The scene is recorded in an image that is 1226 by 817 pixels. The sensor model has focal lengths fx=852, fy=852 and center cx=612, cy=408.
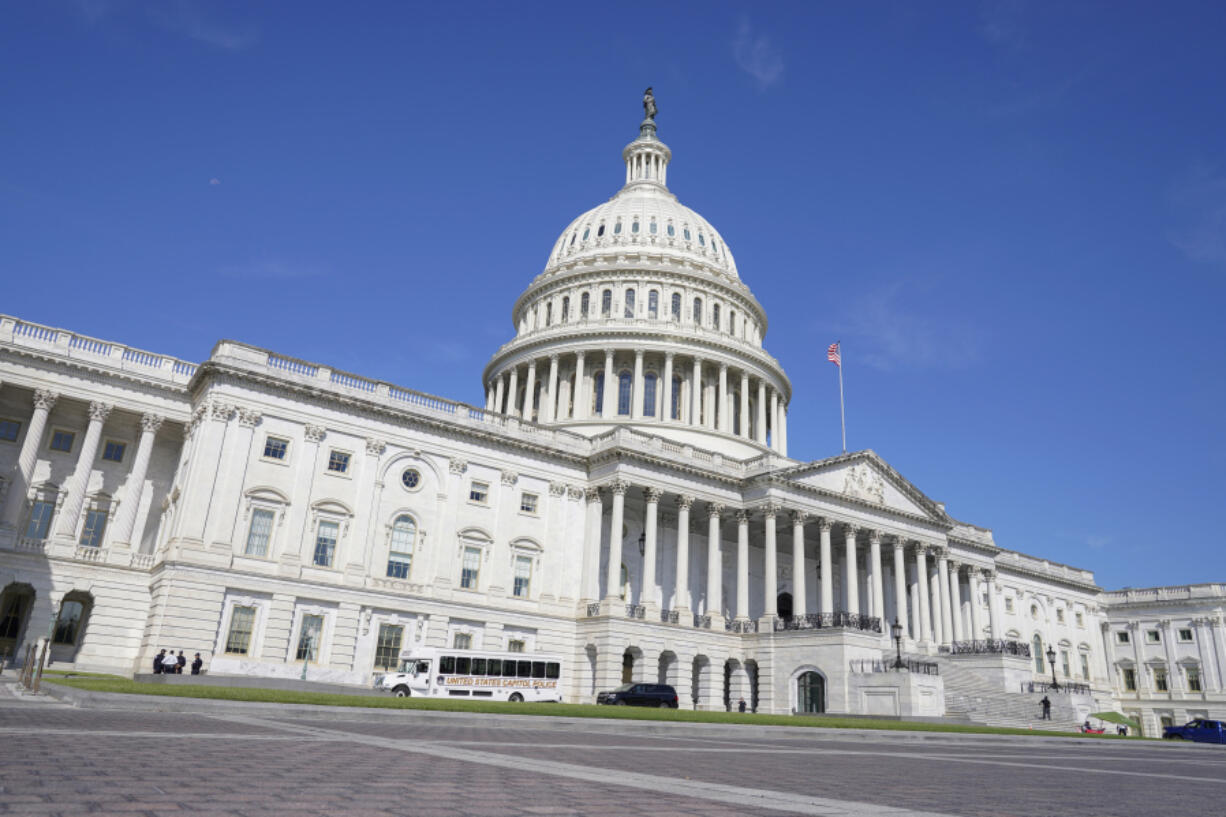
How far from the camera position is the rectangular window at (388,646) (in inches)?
1837

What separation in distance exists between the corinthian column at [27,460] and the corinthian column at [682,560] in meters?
36.9

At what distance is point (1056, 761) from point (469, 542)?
36.3m

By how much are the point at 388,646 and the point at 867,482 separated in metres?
36.2

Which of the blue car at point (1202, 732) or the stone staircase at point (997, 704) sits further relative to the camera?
the stone staircase at point (997, 704)

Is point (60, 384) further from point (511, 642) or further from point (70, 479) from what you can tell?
point (511, 642)

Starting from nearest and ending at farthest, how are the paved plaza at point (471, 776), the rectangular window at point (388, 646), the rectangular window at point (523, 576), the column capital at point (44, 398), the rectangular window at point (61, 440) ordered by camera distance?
the paved plaza at point (471, 776) → the column capital at point (44, 398) → the rectangular window at point (388, 646) → the rectangular window at point (61, 440) → the rectangular window at point (523, 576)

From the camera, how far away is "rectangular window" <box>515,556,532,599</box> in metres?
52.8

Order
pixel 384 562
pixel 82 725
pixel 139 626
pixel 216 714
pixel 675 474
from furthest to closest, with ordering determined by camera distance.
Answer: pixel 675 474, pixel 384 562, pixel 139 626, pixel 216 714, pixel 82 725

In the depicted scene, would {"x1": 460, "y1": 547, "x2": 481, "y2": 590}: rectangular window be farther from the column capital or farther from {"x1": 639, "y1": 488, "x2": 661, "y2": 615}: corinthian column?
the column capital

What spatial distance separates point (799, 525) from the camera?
2317 inches

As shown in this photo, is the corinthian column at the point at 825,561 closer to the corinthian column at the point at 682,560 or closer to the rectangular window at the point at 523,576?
the corinthian column at the point at 682,560

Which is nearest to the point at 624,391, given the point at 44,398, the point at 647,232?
the point at 647,232

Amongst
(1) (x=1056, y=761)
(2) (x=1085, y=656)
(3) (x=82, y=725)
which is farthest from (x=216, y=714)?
(2) (x=1085, y=656)

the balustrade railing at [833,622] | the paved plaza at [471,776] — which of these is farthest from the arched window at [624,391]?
the paved plaza at [471,776]
